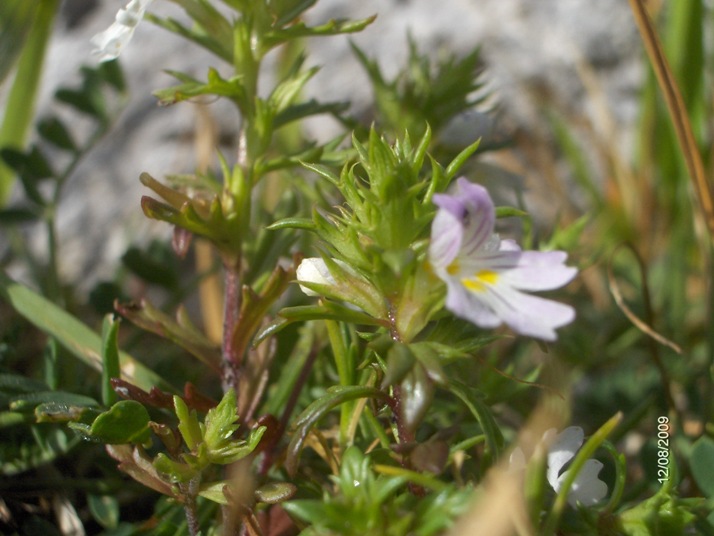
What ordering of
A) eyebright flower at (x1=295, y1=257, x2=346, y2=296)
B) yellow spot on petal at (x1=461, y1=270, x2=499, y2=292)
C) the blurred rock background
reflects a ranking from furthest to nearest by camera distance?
1. the blurred rock background
2. eyebright flower at (x1=295, y1=257, x2=346, y2=296)
3. yellow spot on petal at (x1=461, y1=270, x2=499, y2=292)

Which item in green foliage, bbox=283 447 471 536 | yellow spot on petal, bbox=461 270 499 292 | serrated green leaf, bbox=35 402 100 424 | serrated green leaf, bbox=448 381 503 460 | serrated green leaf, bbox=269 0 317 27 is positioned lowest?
serrated green leaf, bbox=448 381 503 460

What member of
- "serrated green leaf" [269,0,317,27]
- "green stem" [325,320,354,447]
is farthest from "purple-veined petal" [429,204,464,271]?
"serrated green leaf" [269,0,317,27]

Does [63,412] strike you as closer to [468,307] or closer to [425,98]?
[468,307]

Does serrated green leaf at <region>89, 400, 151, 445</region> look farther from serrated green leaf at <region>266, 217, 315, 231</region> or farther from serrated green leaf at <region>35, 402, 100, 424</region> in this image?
serrated green leaf at <region>266, 217, 315, 231</region>

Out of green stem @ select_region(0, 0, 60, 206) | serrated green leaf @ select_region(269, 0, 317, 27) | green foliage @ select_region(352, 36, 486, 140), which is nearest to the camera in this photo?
serrated green leaf @ select_region(269, 0, 317, 27)

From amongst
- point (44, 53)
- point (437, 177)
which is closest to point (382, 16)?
point (44, 53)

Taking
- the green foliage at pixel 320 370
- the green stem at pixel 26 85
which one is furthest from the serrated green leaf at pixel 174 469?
the green stem at pixel 26 85
